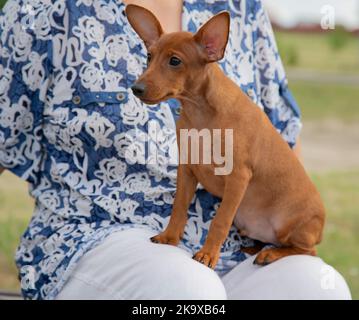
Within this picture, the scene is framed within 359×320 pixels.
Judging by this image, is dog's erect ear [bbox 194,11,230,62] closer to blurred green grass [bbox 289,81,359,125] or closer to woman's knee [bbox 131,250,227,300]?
woman's knee [bbox 131,250,227,300]

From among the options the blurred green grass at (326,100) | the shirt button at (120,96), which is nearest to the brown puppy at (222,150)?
the shirt button at (120,96)

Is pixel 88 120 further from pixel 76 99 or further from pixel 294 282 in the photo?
pixel 294 282

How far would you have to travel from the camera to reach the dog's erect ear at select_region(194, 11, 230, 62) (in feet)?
5.52

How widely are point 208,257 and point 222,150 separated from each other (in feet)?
0.84

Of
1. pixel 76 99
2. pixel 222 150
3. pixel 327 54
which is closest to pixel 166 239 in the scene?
pixel 222 150

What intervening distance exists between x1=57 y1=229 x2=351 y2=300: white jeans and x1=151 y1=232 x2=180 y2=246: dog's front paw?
2 centimetres

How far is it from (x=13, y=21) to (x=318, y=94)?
8.81 metres

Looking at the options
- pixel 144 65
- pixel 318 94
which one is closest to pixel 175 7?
pixel 144 65

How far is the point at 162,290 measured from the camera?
Result: 5.69 ft

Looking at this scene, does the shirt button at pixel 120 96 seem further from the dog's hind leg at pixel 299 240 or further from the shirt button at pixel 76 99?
the dog's hind leg at pixel 299 240

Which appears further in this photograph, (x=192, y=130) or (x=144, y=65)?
(x=144, y=65)

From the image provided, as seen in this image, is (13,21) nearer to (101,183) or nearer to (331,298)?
(101,183)

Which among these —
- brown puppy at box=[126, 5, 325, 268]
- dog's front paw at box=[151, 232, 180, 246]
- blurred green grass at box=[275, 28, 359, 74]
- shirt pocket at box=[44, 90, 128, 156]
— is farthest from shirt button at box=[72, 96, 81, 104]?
blurred green grass at box=[275, 28, 359, 74]

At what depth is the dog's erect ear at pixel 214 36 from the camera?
1.68 meters
